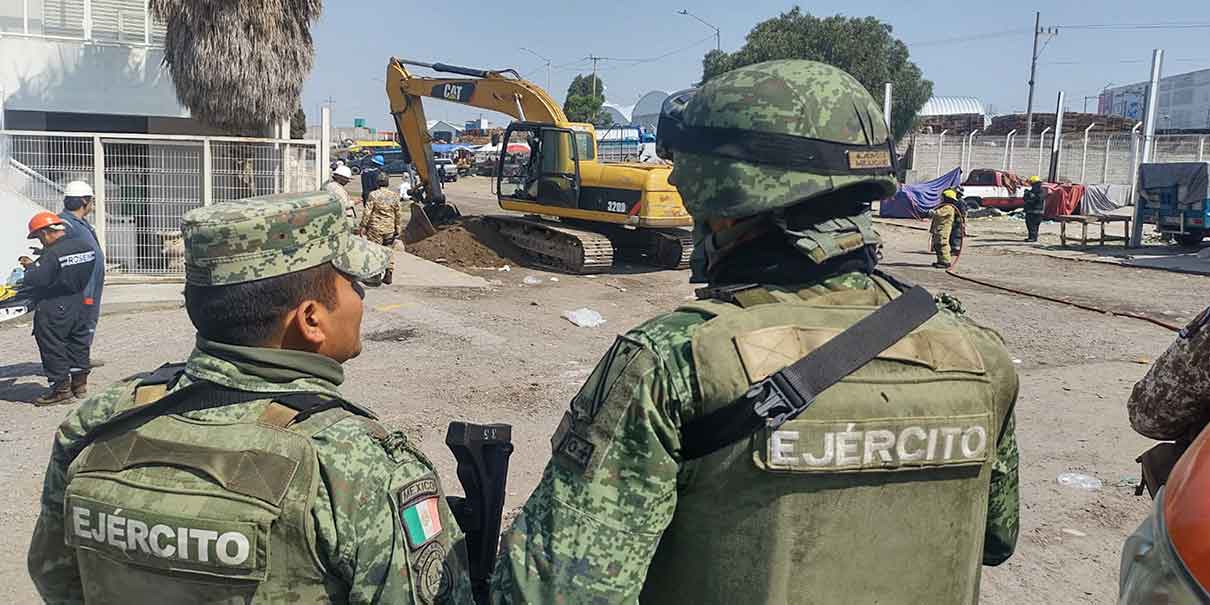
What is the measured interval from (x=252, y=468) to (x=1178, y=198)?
21.3 meters

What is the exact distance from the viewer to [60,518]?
76.0 inches

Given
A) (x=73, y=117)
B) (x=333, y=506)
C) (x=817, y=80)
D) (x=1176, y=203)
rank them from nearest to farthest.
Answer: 1. (x=333, y=506)
2. (x=817, y=80)
3. (x=73, y=117)
4. (x=1176, y=203)

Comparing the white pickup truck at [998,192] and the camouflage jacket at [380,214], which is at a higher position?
the white pickup truck at [998,192]

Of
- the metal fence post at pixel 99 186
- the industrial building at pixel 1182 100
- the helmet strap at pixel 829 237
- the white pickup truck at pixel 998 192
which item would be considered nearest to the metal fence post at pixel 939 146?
the white pickup truck at pixel 998 192

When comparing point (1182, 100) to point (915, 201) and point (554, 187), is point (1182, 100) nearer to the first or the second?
point (915, 201)

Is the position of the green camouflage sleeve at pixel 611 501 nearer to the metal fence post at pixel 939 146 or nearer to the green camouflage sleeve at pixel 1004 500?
the green camouflage sleeve at pixel 1004 500

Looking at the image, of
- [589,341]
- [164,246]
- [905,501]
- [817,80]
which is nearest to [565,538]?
[905,501]

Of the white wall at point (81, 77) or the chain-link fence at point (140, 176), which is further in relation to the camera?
the white wall at point (81, 77)

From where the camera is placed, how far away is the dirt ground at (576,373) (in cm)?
485

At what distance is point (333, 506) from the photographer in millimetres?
1687

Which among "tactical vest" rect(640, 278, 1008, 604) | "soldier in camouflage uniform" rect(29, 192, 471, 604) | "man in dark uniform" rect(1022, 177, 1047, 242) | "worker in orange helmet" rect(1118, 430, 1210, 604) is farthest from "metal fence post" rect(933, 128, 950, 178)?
"worker in orange helmet" rect(1118, 430, 1210, 604)

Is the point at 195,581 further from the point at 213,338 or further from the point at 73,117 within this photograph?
the point at 73,117

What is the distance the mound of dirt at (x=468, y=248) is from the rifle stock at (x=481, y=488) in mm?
13212

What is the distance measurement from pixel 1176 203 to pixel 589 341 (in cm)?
1533
